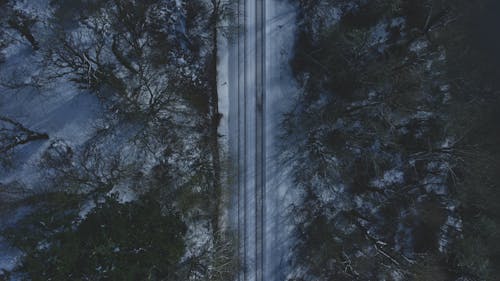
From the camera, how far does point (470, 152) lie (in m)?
15.5

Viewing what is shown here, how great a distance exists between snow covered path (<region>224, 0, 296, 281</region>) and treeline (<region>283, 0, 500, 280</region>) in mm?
644

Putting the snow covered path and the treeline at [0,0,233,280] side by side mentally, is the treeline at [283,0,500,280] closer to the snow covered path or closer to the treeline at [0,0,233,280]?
the snow covered path

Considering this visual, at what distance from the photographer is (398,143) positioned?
52.2 ft

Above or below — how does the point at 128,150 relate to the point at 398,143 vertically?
above

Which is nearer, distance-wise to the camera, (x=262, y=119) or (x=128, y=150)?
(x=128, y=150)

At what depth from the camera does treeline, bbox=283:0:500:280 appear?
15.6 metres

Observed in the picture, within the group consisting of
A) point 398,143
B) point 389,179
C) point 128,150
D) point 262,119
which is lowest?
point 389,179

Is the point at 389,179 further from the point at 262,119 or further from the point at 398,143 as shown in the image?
the point at 262,119

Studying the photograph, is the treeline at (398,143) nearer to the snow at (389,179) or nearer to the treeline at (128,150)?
the snow at (389,179)

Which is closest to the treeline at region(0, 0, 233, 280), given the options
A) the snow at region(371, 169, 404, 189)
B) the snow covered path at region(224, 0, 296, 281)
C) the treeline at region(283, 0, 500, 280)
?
the snow covered path at region(224, 0, 296, 281)

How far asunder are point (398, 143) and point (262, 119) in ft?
20.0

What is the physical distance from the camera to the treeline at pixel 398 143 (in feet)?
51.3

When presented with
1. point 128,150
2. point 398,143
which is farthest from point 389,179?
point 128,150

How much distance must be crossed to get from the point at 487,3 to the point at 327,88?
808cm
